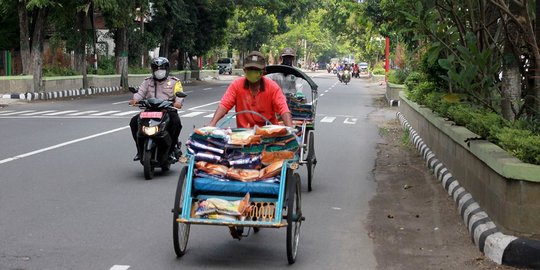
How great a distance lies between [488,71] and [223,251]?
4.41 meters

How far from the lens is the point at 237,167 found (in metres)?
6.50

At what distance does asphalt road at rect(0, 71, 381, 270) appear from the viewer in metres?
6.45

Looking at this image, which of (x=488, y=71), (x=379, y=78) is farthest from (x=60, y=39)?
(x=488, y=71)

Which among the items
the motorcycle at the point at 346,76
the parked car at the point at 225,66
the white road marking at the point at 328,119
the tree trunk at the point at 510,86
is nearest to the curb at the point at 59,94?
the white road marking at the point at 328,119

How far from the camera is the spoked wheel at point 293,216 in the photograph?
6.06 metres

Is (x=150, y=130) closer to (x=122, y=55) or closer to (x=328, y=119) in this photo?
(x=328, y=119)

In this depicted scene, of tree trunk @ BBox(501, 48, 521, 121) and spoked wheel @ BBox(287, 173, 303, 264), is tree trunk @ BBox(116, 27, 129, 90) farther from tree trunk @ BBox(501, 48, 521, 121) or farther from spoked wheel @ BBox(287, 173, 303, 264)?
spoked wheel @ BBox(287, 173, 303, 264)

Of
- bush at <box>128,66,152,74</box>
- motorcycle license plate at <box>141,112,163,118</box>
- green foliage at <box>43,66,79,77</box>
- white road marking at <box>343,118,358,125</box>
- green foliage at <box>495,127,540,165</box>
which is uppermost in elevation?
green foliage at <box>495,127,540,165</box>

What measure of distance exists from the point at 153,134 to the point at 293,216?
499cm

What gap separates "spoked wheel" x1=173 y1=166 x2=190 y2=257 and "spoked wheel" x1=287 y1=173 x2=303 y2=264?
878 mm

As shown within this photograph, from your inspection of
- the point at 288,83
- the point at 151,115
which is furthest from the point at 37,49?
the point at 288,83

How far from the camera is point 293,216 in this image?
20.5ft

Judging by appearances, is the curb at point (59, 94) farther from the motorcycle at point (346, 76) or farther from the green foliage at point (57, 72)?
the motorcycle at point (346, 76)

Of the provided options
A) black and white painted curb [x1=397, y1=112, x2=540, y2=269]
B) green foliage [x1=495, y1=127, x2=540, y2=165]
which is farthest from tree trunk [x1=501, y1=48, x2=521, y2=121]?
green foliage [x1=495, y1=127, x2=540, y2=165]
